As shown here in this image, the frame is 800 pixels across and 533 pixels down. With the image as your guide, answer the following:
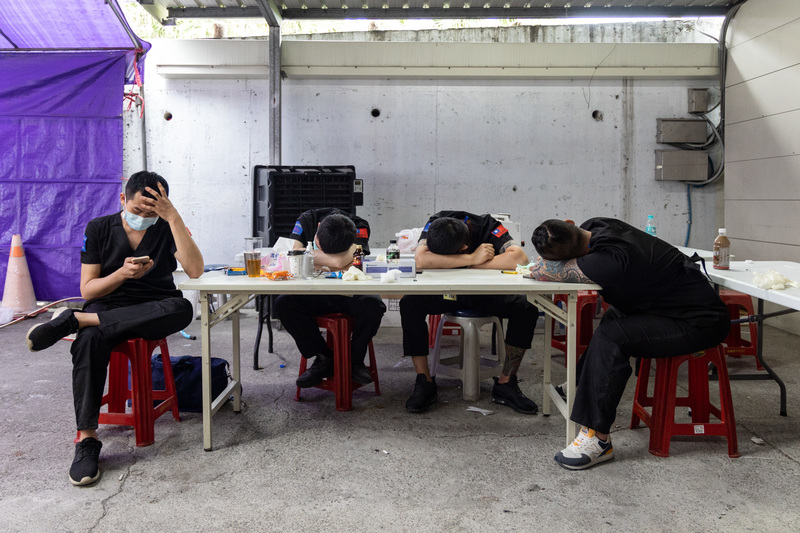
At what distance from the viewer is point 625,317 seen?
2.50 m

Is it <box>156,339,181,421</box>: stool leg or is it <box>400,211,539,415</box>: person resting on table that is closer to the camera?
<box>156,339,181,421</box>: stool leg

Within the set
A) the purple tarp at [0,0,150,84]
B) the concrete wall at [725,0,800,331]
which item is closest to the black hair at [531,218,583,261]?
the concrete wall at [725,0,800,331]

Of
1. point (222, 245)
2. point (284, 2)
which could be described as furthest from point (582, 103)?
point (222, 245)

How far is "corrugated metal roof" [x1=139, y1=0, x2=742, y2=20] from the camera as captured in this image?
17.5ft

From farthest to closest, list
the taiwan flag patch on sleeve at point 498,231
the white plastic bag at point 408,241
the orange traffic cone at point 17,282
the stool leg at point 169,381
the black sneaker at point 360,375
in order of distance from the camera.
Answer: the orange traffic cone at point 17,282 → the white plastic bag at point 408,241 → the taiwan flag patch on sleeve at point 498,231 → the black sneaker at point 360,375 → the stool leg at point 169,381

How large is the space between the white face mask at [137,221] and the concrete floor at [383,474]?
3.26 feet

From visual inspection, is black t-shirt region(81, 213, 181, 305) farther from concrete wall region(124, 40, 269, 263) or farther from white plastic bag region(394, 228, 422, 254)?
concrete wall region(124, 40, 269, 263)

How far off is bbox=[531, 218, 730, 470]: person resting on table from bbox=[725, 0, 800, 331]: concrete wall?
284 cm

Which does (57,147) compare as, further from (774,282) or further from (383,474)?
(774,282)

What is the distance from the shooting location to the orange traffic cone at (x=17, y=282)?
17.2ft

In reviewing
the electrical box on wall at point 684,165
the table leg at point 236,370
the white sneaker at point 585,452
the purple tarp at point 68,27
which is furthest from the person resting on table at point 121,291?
the electrical box on wall at point 684,165

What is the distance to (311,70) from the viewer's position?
17.9 ft

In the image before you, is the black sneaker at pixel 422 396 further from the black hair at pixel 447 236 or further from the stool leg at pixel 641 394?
the stool leg at pixel 641 394

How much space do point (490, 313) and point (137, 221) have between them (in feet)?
6.11
